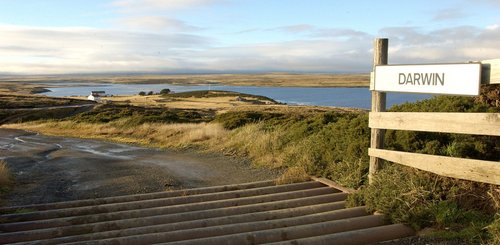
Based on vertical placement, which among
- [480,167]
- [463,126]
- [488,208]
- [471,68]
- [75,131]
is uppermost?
[471,68]

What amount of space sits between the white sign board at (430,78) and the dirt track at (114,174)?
12.9ft

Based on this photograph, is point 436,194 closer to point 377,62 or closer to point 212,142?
point 377,62

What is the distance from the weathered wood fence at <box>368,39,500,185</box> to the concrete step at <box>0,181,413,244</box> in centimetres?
83

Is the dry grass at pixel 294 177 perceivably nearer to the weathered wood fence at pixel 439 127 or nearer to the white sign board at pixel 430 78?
the weathered wood fence at pixel 439 127

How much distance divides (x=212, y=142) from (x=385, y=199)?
10.2 m

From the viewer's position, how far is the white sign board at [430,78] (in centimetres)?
505

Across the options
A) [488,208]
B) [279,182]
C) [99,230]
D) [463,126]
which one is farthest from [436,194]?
[99,230]

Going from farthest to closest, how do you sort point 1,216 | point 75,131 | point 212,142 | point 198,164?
1. point 75,131
2. point 212,142
3. point 198,164
4. point 1,216

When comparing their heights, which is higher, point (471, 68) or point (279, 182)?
point (471, 68)

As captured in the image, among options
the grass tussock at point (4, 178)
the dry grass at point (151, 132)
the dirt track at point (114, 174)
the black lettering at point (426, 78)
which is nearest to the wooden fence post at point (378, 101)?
the black lettering at point (426, 78)

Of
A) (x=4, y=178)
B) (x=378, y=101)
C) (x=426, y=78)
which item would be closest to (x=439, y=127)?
(x=426, y=78)

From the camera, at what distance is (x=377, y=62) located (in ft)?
21.4

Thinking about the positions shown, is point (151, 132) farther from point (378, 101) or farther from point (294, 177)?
point (378, 101)

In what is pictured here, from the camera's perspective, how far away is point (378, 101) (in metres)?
6.59
